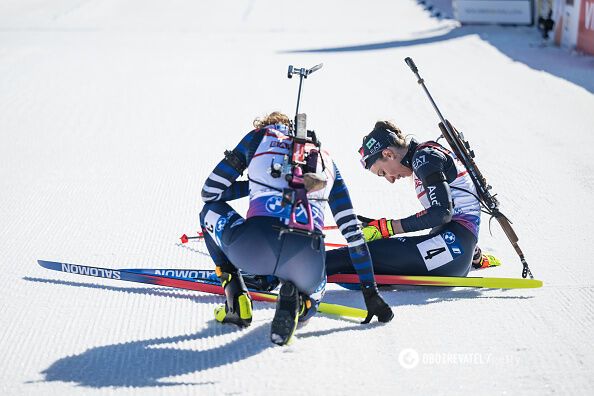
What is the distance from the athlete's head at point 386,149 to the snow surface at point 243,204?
0.84 metres

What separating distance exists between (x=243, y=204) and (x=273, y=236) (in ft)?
9.64

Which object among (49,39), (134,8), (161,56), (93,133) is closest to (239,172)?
(93,133)

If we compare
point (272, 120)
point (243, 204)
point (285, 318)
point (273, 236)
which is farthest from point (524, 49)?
point (285, 318)

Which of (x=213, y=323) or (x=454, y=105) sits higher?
(x=454, y=105)

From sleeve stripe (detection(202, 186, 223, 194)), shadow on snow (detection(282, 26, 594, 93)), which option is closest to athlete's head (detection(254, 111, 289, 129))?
sleeve stripe (detection(202, 186, 223, 194))

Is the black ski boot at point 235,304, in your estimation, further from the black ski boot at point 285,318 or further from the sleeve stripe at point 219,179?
the sleeve stripe at point 219,179

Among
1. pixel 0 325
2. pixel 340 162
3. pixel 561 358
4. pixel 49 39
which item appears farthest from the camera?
pixel 49 39

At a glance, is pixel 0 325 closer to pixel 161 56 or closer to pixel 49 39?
pixel 161 56

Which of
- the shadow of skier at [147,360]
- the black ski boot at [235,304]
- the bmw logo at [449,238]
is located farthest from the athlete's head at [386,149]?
the shadow of skier at [147,360]

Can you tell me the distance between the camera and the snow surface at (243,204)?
4.24 metres

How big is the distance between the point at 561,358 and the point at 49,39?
15.8 meters

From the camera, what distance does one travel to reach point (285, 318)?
443 cm

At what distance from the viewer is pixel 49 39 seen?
59.1ft

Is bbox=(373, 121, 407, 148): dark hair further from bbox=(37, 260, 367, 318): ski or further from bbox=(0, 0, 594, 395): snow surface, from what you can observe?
bbox=(37, 260, 367, 318): ski
